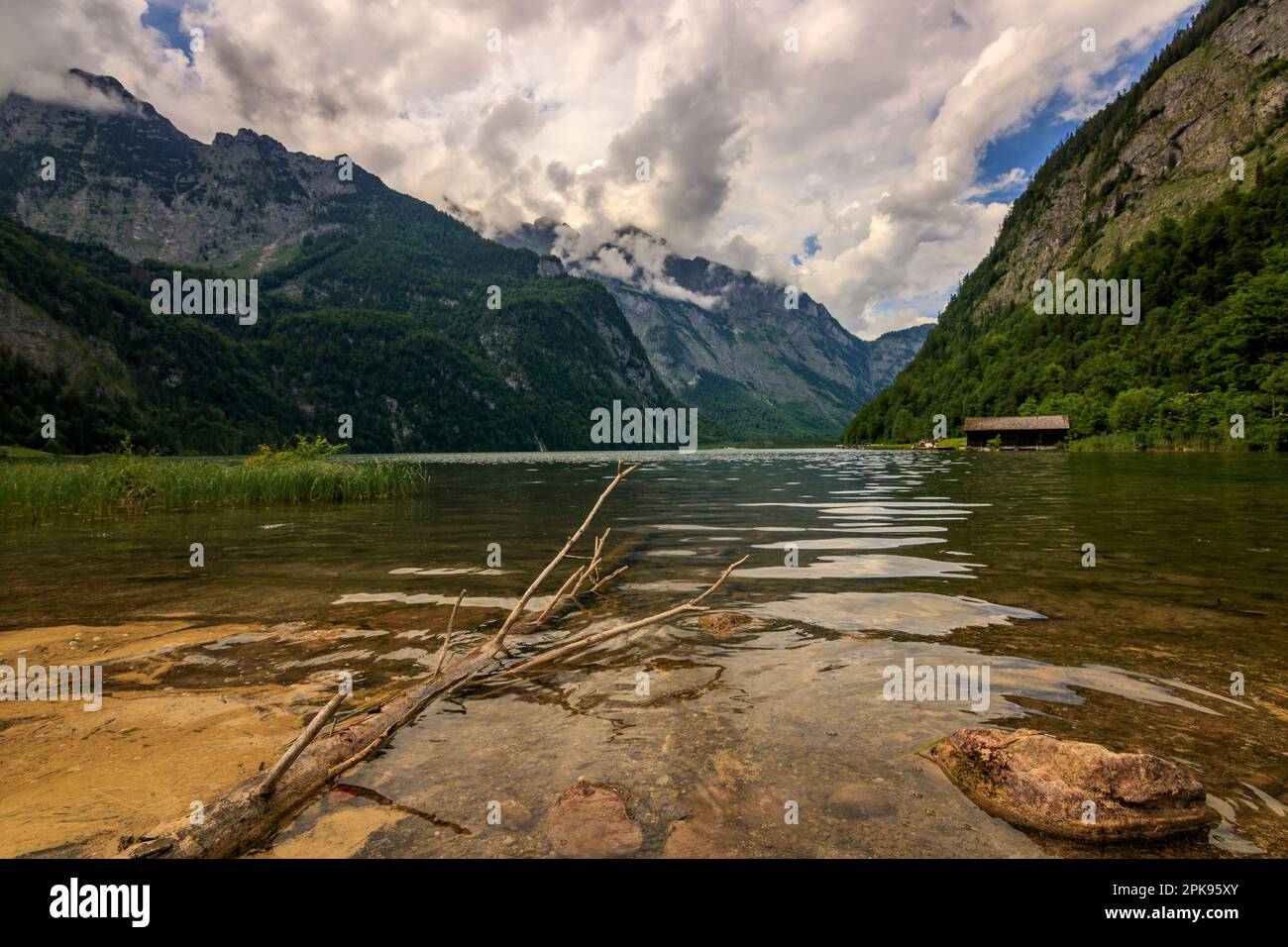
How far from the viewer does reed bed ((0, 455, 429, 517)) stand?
24.2 m

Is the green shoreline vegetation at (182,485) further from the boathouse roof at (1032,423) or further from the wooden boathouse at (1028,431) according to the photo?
the boathouse roof at (1032,423)

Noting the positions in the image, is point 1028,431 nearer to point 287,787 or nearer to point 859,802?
point 859,802

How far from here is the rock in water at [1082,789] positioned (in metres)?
3.47

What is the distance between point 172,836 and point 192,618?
7.70m

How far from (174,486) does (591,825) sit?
3100cm

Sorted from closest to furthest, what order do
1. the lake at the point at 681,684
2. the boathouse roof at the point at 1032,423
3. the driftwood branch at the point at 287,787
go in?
the driftwood branch at the point at 287,787, the lake at the point at 681,684, the boathouse roof at the point at 1032,423

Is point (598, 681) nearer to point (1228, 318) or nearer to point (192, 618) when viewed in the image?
point (192, 618)

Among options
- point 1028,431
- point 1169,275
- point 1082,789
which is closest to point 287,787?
point 1082,789

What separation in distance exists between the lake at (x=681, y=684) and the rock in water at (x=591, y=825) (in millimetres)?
130

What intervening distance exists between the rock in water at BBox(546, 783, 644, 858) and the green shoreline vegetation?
28.5 meters

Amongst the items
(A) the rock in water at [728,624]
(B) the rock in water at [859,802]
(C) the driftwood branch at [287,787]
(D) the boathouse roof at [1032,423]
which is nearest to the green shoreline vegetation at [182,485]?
(C) the driftwood branch at [287,787]

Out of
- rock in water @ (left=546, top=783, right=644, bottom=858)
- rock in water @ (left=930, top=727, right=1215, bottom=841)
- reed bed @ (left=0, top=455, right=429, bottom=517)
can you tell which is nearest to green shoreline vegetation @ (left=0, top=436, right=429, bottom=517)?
reed bed @ (left=0, top=455, right=429, bottom=517)

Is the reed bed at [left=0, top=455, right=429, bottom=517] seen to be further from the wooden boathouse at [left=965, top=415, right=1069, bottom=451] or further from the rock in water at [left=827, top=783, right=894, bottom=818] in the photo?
the wooden boathouse at [left=965, top=415, right=1069, bottom=451]
